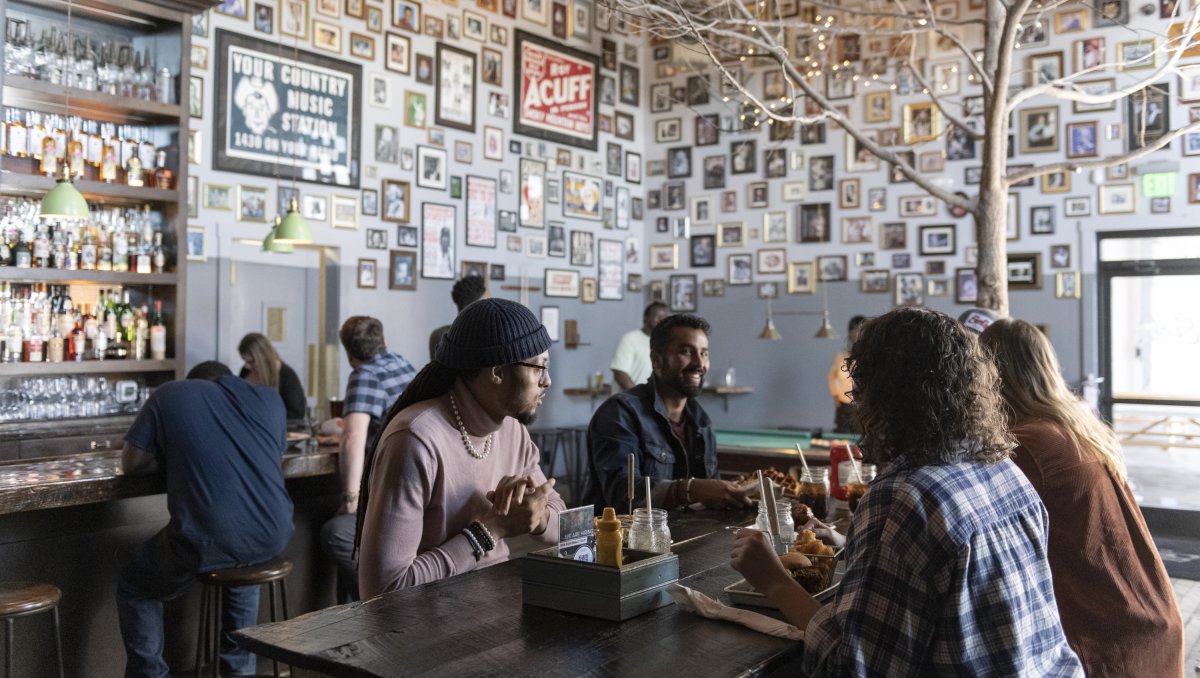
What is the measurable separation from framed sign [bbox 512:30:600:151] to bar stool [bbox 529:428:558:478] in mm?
2806

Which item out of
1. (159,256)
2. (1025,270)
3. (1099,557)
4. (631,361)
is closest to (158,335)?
(159,256)


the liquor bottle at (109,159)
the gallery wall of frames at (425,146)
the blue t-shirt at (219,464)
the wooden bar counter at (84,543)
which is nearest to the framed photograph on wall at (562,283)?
the gallery wall of frames at (425,146)

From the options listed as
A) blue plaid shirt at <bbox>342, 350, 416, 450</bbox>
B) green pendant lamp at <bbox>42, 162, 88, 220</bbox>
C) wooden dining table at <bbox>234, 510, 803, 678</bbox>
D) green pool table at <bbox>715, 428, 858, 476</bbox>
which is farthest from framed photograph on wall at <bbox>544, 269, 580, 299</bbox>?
wooden dining table at <bbox>234, 510, 803, 678</bbox>

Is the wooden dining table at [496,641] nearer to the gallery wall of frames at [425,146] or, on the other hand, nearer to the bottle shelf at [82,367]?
the bottle shelf at [82,367]

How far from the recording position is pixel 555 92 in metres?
10.0

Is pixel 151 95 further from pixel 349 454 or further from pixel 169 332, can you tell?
pixel 349 454

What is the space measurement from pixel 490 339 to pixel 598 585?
0.71m

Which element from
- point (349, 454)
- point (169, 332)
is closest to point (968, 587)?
point (349, 454)

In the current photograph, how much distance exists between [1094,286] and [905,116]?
234cm

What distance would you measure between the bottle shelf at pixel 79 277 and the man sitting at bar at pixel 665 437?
3.59 m

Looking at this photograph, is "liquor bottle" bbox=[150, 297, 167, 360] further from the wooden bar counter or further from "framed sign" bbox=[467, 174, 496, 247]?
"framed sign" bbox=[467, 174, 496, 247]

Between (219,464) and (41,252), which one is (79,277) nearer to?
(41,252)

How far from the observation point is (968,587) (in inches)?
70.6

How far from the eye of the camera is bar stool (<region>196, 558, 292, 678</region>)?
4.01m
